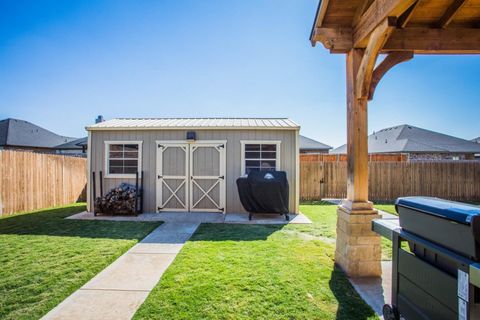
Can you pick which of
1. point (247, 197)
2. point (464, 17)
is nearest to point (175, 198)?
point (247, 197)

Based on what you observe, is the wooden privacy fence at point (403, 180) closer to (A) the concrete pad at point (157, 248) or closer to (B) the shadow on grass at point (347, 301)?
(A) the concrete pad at point (157, 248)

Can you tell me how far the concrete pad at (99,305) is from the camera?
2.27m

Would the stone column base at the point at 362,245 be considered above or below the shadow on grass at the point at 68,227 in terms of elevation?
above

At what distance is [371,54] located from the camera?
102 inches

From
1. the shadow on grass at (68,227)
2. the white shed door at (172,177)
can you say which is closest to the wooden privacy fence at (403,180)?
the white shed door at (172,177)

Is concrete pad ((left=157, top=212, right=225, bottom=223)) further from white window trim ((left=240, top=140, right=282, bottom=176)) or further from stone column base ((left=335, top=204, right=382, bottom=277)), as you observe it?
stone column base ((left=335, top=204, right=382, bottom=277))

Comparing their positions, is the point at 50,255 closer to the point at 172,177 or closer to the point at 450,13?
the point at 172,177

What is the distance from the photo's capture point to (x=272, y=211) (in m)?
6.41

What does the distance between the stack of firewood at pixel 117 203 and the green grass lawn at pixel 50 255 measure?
0.79 m

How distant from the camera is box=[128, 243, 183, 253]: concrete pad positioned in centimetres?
399

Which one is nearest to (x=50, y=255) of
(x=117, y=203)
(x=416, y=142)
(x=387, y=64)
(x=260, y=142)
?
(x=117, y=203)

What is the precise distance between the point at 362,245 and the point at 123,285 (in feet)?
9.83

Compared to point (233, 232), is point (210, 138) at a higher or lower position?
higher

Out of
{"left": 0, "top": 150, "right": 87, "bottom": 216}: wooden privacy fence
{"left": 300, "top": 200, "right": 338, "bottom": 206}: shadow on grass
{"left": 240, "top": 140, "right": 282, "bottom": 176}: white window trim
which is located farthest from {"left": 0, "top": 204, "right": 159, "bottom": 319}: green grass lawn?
{"left": 300, "top": 200, "right": 338, "bottom": 206}: shadow on grass
